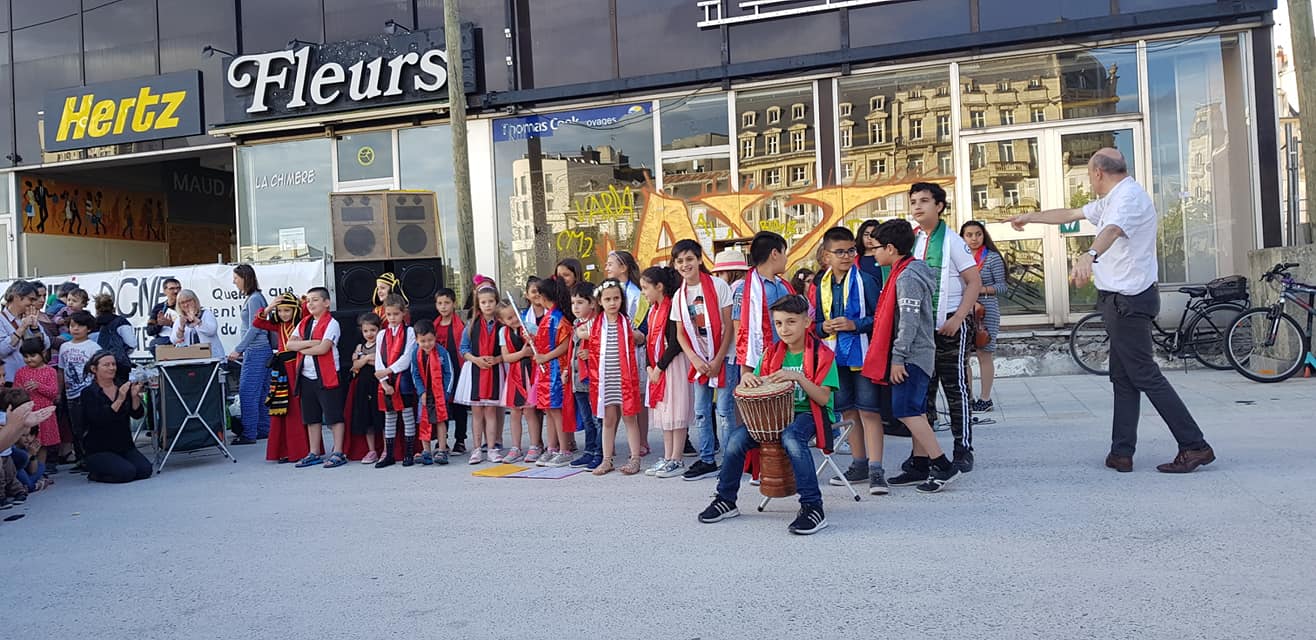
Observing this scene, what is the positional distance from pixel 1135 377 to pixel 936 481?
4.68 ft

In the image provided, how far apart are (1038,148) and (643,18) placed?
580 cm

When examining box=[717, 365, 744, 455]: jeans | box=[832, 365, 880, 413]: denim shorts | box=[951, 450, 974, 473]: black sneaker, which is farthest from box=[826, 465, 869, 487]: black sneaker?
box=[717, 365, 744, 455]: jeans

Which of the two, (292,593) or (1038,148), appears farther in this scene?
(1038,148)

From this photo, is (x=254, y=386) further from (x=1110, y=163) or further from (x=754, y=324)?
(x=1110, y=163)

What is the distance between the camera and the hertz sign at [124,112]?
54.6 ft

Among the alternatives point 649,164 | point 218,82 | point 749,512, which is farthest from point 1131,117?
point 218,82

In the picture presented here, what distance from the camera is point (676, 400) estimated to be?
734 cm

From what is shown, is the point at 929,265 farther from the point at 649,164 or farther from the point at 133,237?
the point at 133,237

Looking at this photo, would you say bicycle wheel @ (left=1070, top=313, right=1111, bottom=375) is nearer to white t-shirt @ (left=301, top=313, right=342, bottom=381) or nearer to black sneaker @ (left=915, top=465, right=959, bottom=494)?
black sneaker @ (left=915, top=465, right=959, bottom=494)

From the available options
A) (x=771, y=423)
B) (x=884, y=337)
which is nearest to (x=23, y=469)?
(x=771, y=423)

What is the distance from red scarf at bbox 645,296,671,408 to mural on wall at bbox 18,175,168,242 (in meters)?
16.0

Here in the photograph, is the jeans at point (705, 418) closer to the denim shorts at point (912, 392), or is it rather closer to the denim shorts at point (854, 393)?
the denim shorts at point (854, 393)

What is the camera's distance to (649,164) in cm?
1430

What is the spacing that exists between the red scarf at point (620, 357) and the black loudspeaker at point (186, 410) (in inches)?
157
